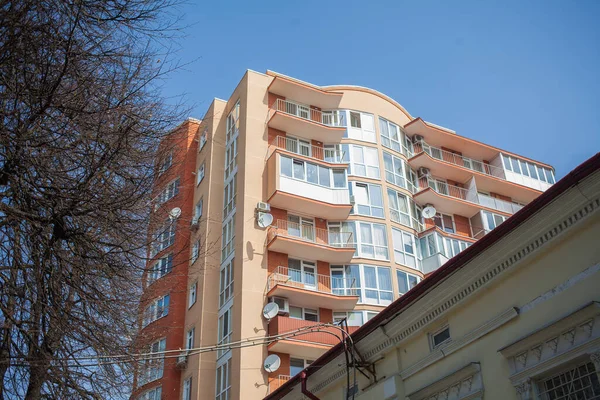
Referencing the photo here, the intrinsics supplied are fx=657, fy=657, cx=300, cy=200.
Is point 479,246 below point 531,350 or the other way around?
the other way around

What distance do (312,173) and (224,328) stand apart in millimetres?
9298

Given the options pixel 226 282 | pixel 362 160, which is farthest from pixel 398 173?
pixel 226 282

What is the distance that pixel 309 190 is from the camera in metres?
34.0

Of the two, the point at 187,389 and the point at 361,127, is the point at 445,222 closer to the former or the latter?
the point at 361,127

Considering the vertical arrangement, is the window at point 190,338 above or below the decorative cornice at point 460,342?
above

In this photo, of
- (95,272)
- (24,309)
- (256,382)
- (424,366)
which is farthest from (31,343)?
(256,382)

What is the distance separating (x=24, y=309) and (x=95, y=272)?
4.35 ft

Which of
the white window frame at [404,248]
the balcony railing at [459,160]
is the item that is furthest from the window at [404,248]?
the balcony railing at [459,160]

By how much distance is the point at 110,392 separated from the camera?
1177cm

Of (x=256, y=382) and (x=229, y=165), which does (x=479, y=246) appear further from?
(x=229, y=165)

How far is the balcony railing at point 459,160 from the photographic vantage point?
136ft

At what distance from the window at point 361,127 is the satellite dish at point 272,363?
15.1 meters

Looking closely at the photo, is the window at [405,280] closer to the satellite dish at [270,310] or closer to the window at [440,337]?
the satellite dish at [270,310]

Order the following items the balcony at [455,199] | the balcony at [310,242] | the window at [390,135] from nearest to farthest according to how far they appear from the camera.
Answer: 1. the balcony at [310,242]
2. the balcony at [455,199]
3. the window at [390,135]
